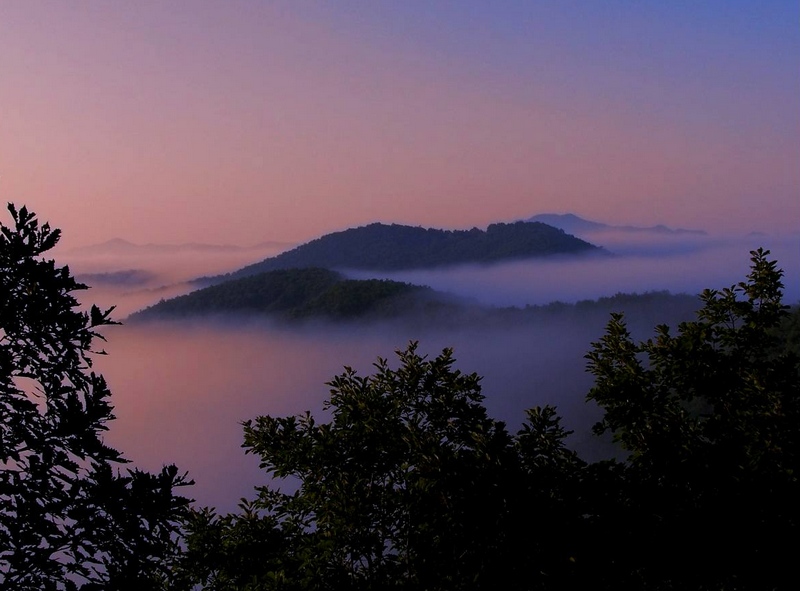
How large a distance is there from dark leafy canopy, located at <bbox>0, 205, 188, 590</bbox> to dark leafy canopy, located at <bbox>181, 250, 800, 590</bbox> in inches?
150

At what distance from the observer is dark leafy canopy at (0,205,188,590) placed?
262 inches

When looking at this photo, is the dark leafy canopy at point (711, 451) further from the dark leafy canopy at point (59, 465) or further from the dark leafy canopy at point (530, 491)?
the dark leafy canopy at point (59, 465)

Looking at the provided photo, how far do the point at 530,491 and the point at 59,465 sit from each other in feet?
22.1

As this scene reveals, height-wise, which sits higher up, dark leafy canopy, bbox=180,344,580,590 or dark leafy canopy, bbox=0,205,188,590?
dark leafy canopy, bbox=0,205,188,590

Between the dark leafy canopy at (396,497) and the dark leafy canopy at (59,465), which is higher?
the dark leafy canopy at (59,465)

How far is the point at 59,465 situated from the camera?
7.21m

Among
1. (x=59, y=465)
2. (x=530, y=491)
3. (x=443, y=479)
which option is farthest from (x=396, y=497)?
(x=59, y=465)

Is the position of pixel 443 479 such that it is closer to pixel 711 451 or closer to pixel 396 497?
pixel 396 497

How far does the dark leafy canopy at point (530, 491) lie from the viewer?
10.2 m

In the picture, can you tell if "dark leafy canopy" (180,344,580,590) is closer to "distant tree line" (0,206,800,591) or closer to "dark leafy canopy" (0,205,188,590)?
"distant tree line" (0,206,800,591)

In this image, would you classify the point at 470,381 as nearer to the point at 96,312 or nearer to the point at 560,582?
the point at 560,582

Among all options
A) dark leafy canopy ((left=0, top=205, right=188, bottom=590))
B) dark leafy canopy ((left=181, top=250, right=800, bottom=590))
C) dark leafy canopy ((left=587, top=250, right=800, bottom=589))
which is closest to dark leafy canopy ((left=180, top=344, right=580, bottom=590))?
dark leafy canopy ((left=181, top=250, right=800, bottom=590))

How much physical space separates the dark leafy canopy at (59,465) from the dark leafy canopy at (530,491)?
12.5 feet

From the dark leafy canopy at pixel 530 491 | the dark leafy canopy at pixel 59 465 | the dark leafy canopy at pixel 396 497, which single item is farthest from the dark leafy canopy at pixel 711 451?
the dark leafy canopy at pixel 59 465
